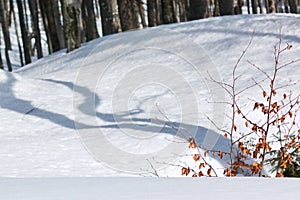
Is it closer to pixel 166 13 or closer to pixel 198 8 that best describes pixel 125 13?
pixel 166 13

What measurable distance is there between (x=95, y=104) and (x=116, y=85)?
0.98m

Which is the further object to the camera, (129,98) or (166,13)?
(166,13)

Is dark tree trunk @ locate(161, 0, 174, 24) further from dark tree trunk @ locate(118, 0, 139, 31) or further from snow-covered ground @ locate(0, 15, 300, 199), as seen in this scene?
snow-covered ground @ locate(0, 15, 300, 199)

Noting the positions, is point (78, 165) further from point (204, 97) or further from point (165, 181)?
point (165, 181)

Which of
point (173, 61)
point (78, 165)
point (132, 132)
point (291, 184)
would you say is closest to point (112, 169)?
point (78, 165)

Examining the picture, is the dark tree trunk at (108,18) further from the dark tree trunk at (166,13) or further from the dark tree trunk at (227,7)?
the dark tree trunk at (227,7)

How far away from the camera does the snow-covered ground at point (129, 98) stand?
25.7ft

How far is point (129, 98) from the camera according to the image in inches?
416

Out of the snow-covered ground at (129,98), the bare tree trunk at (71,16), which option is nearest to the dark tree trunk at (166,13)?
the snow-covered ground at (129,98)

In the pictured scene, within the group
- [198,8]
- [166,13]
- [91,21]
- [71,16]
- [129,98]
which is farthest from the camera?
[91,21]

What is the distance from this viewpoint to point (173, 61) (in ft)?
39.3

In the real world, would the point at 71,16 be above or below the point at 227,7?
above

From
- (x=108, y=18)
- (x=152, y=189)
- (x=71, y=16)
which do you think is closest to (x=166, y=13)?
(x=108, y=18)

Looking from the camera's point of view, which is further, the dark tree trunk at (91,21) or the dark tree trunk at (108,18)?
the dark tree trunk at (91,21)
